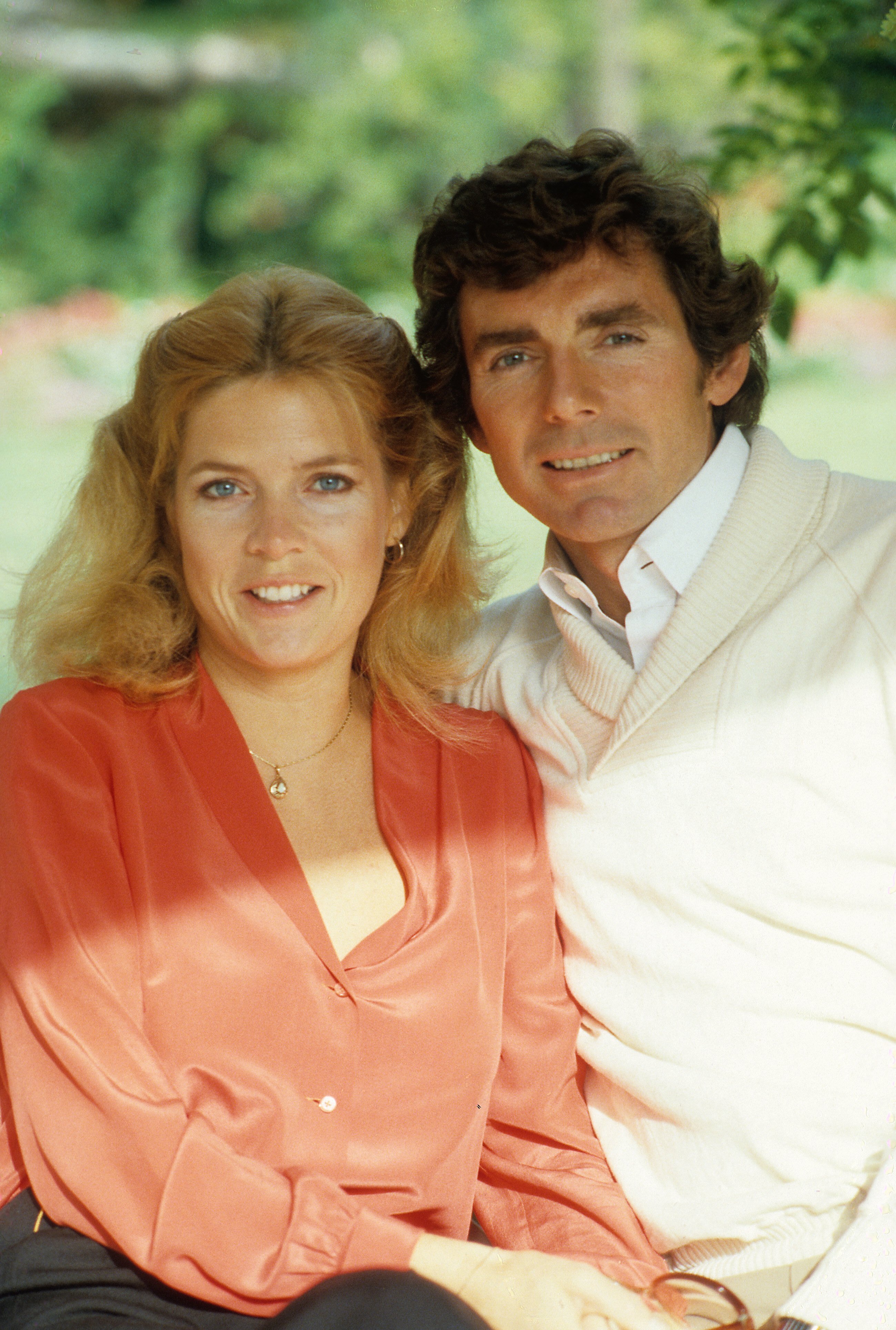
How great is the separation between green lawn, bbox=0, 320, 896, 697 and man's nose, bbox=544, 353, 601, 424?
4.63 metres

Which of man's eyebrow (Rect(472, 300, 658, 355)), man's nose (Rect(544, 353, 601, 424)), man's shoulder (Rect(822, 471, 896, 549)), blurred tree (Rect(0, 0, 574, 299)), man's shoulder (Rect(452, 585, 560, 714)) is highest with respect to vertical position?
blurred tree (Rect(0, 0, 574, 299))

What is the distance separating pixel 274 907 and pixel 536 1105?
0.50 meters

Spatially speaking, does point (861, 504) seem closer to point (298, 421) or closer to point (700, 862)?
point (700, 862)

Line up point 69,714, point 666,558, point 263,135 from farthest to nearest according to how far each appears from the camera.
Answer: point 263,135
point 666,558
point 69,714

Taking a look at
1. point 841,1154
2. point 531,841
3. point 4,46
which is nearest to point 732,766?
point 531,841

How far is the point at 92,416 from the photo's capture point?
23.0ft

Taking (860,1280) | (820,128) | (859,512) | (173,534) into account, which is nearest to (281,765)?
(173,534)

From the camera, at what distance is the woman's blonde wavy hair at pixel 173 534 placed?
1881 millimetres

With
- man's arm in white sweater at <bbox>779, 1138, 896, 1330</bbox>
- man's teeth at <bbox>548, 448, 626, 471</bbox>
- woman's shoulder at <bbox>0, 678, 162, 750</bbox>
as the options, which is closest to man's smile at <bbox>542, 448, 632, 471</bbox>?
man's teeth at <bbox>548, 448, 626, 471</bbox>

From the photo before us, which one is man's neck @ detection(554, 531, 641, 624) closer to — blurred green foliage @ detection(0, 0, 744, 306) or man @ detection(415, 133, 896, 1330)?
man @ detection(415, 133, 896, 1330)

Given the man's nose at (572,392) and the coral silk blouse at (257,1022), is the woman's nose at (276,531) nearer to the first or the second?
the coral silk blouse at (257,1022)

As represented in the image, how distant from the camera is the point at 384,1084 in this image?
1729mm

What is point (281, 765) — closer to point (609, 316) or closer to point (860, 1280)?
point (609, 316)

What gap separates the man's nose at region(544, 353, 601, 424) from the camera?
75.9 inches
